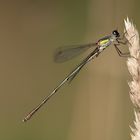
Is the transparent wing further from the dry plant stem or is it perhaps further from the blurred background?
the dry plant stem

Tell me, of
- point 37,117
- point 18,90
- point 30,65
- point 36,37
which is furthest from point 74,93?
point 36,37

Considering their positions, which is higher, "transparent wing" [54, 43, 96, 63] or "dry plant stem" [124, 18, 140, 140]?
"transparent wing" [54, 43, 96, 63]

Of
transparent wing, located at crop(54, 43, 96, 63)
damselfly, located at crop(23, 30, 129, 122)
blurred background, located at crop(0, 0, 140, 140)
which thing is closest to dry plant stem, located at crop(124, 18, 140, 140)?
damselfly, located at crop(23, 30, 129, 122)

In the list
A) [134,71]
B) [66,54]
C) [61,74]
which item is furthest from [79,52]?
[61,74]

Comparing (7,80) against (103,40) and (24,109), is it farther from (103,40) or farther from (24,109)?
(103,40)

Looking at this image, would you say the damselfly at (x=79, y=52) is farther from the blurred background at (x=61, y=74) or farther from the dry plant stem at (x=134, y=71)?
the dry plant stem at (x=134, y=71)

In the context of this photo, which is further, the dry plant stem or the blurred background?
the blurred background

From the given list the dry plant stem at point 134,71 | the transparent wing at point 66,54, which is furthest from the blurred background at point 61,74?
the dry plant stem at point 134,71
